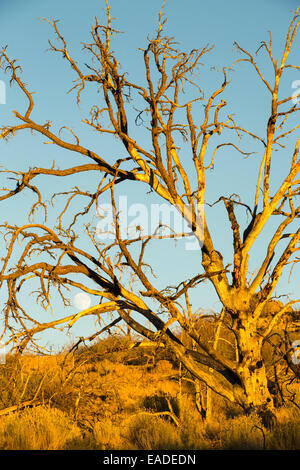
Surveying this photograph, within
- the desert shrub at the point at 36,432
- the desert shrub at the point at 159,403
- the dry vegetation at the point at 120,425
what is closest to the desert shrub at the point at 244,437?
the dry vegetation at the point at 120,425

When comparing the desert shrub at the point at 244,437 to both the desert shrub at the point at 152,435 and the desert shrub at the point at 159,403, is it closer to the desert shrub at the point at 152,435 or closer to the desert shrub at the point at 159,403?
the desert shrub at the point at 152,435

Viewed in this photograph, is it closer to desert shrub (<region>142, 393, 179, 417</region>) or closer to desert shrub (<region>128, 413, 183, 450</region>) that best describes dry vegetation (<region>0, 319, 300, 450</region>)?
desert shrub (<region>128, 413, 183, 450</region>)

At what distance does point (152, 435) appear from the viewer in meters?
9.75

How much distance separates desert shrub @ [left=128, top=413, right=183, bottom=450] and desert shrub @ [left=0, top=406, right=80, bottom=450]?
42.6 inches

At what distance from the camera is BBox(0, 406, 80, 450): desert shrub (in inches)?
354

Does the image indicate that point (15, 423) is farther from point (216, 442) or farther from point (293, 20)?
point (293, 20)

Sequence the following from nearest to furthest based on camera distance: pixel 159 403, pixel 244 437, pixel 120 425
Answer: pixel 244 437 < pixel 120 425 < pixel 159 403

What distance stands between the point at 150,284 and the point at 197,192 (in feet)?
7.45

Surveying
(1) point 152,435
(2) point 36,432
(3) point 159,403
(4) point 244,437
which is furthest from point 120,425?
(3) point 159,403

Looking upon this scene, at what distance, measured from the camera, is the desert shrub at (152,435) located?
9.05 meters

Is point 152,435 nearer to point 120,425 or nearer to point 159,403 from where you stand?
point 120,425

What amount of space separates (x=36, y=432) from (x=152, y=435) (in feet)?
6.69

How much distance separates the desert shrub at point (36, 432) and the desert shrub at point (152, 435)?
3.55 feet
